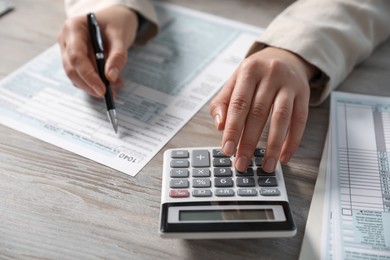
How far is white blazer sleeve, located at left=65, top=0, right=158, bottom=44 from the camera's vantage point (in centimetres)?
67

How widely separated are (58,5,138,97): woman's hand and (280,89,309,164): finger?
0.23m

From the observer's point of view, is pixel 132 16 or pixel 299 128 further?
pixel 132 16

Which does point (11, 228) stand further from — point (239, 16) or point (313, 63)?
point (239, 16)

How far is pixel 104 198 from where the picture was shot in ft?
1.46

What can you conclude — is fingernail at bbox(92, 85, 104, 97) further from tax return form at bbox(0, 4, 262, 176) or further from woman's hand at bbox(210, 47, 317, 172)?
woman's hand at bbox(210, 47, 317, 172)

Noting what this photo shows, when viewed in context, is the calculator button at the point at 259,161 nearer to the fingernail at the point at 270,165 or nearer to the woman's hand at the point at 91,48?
the fingernail at the point at 270,165

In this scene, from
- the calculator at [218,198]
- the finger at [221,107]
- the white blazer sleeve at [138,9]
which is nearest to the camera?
the calculator at [218,198]

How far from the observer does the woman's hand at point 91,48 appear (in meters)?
0.56

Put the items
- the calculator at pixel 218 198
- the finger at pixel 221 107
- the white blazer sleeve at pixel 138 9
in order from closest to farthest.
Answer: the calculator at pixel 218 198 < the finger at pixel 221 107 < the white blazer sleeve at pixel 138 9

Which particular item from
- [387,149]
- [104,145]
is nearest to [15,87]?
[104,145]

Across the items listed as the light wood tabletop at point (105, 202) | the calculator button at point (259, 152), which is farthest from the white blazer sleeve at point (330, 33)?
the calculator button at point (259, 152)

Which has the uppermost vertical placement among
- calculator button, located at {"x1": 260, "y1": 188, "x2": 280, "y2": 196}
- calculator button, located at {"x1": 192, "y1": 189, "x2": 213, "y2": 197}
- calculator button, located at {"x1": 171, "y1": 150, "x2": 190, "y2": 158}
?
calculator button, located at {"x1": 260, "y1": 188, "x2": 280, "y2": 196}

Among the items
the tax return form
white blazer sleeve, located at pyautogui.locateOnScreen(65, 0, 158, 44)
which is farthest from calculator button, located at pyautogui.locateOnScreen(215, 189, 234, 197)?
white blazer sleeve, located at pyautogui.locateOnScreen(65, 0, 158, 44)

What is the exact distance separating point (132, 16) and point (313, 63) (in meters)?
0.28
